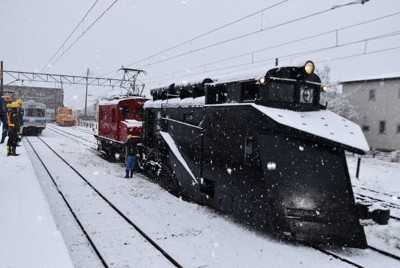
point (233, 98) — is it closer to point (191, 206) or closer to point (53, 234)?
point (191, 206)

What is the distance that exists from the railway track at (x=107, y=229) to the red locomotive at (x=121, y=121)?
3.78 m

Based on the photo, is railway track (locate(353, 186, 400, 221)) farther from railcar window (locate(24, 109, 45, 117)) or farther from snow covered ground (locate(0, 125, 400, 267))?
railcar window (locate(24, 109, 45, 117))

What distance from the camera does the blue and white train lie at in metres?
29.5

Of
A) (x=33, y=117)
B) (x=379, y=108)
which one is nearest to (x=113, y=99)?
(x=33, y=117)

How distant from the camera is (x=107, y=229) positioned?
7312mm

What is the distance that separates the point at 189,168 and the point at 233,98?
2.68 m

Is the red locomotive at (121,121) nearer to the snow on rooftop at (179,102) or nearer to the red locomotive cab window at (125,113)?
the red locomotive cab window at (125,113)

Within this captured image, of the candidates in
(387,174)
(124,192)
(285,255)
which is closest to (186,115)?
(124,192)

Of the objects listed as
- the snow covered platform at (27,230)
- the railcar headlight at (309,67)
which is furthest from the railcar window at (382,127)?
the snow covered platform at (27,230)

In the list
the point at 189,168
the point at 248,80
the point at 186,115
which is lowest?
the point at 189,168

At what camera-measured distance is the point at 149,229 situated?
24.0 ft

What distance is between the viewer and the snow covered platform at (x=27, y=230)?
4.72 m

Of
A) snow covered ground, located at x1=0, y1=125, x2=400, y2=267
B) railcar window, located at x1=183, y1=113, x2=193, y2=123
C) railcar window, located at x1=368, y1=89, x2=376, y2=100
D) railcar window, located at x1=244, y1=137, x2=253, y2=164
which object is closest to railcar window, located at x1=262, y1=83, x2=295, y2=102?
railcar window, located at x1=244, y1=137, x2=253, y2=164

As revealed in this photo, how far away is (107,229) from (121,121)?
9.02 metres
